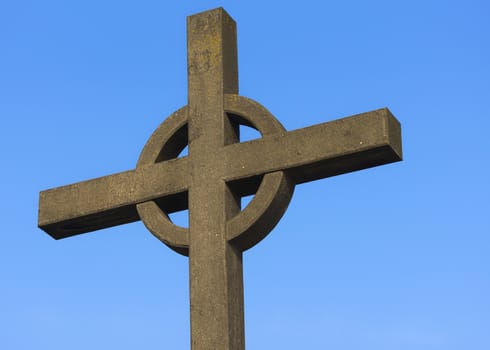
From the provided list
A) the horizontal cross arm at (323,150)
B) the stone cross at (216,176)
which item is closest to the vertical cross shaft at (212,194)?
the stone cross at (216,176)

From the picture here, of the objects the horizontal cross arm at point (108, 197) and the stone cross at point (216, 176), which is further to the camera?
the horizontal cross arm at point (108, 197)

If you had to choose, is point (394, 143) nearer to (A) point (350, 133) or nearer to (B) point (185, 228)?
(A) point (350, 133)

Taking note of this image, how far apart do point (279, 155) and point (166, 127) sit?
99cm

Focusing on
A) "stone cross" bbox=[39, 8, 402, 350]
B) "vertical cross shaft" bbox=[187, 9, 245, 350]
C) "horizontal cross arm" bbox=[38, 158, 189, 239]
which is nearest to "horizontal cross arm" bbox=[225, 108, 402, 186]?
"stone cross" bbox=[39, 8, 402, 350]

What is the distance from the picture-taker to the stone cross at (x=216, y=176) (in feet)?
26.7

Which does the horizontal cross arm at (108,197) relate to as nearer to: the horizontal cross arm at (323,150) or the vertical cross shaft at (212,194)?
the vertical cross shaft at (212,194)

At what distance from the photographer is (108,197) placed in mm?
9047

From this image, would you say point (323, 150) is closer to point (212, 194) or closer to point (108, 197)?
point (212, 194)

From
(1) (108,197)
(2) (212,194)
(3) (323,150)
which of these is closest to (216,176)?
(2) (212,194)

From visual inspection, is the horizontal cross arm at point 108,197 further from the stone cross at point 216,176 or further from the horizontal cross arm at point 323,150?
the horizontal cross arm at point 323,150

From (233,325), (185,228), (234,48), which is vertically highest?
(234,48)

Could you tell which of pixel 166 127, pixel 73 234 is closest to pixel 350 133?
pixel 166 127

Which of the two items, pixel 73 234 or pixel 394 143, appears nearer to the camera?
pixel 394 143

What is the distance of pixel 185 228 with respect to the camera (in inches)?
333
